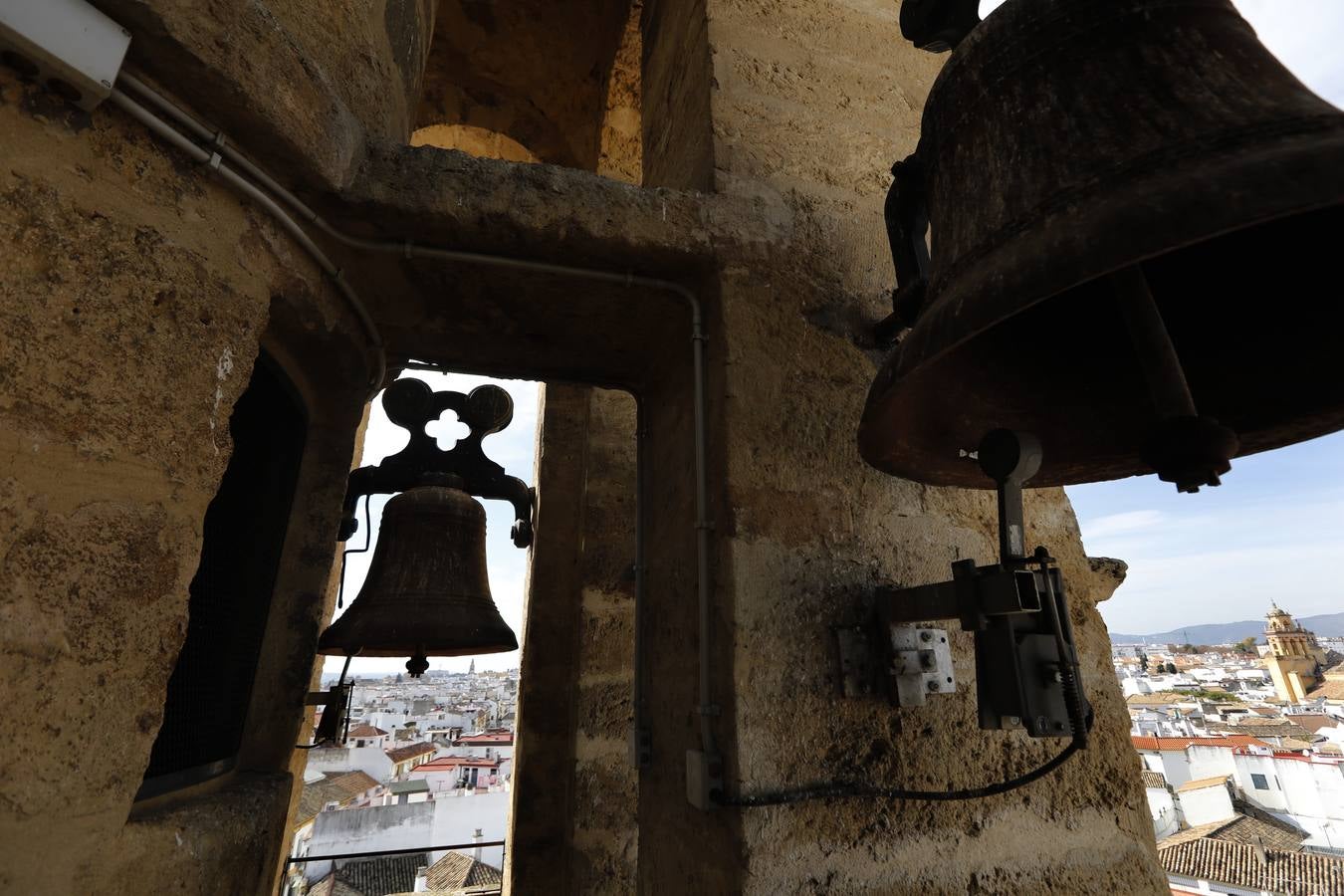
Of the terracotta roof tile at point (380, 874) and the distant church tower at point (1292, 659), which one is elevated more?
the distant church tower at point (1292, 659)

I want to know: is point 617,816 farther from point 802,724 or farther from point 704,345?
point 704,345

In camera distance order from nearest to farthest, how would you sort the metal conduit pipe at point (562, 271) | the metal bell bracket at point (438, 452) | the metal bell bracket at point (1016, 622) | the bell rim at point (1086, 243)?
the bell rim at point (1086, 243) → the metal bell bracket at point (1016, 622) → the metal conduit pipe at point (562, 271) → the metal bell bracket at point (438, 452)

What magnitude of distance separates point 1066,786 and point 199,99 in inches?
79.8

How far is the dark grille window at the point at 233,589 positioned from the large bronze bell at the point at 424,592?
1.63 ft

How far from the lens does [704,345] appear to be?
1.53m

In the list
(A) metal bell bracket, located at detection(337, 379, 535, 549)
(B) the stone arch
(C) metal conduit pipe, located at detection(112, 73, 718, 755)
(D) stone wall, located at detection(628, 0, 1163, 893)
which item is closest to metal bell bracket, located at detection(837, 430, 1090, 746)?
(D) stone wall, located at detection(628, 0, 1163, 893)

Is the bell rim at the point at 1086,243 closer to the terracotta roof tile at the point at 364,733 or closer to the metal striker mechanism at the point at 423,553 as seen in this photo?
the metal striker mechanism at the point at 423,553

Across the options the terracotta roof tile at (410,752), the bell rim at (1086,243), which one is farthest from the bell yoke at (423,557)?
the terracotta roof tile at (410,752)

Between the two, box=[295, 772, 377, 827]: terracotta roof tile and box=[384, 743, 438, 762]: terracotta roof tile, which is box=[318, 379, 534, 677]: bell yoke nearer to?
box=[295, 772, 377, 827]: terracotta roof tile

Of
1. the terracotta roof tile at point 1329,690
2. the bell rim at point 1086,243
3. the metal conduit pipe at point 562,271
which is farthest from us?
the terracotta roof tile at point 1329,690

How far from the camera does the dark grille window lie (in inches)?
53.8

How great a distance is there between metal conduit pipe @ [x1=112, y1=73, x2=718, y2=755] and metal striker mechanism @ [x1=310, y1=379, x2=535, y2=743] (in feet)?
2.96

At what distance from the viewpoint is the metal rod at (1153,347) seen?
809mm

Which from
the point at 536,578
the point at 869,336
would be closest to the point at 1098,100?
the point at 869,336
